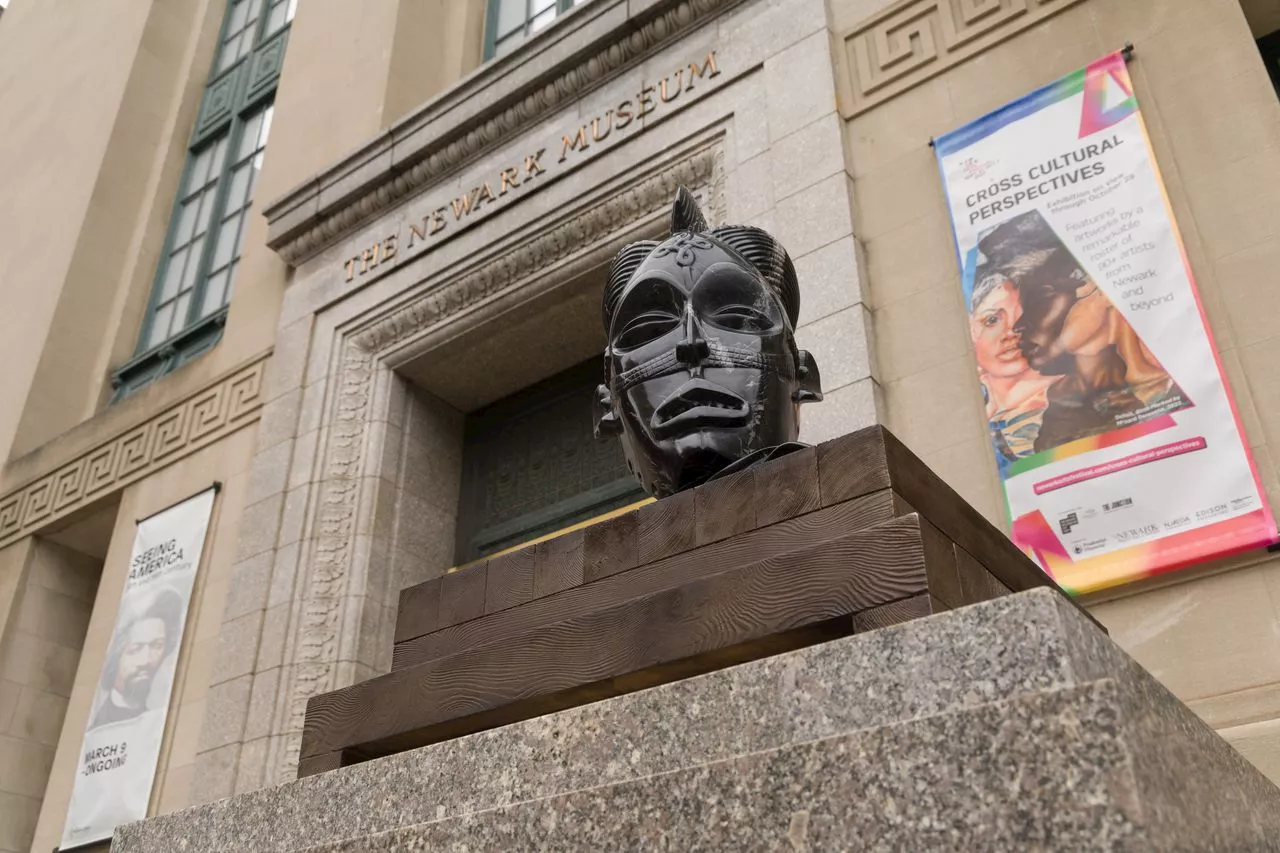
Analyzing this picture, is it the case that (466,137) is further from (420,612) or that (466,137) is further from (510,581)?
(510,581)

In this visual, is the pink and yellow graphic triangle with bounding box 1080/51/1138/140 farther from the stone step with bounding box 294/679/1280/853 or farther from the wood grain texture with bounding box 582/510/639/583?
the stone step with bounding box 294/679/1280/853

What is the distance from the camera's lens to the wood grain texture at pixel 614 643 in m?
2.73

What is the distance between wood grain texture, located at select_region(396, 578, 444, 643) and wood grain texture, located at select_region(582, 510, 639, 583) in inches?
24.6

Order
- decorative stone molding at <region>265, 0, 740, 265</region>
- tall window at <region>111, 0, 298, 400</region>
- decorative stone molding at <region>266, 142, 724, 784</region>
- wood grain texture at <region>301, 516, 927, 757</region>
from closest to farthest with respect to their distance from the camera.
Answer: wood grain texture at <region>301, 516, 927, 757</region> < decorative stone molding at <region>266, 142, 724, 784</region> < decorative stone molding at <region>265, 0, 740, 265</region> < tall window at <region>111, 0, 298, 400</region>

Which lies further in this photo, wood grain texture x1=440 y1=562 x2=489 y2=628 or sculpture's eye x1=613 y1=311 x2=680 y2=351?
sculpture's eye x1=613 y1=311 x2=680 y2=351

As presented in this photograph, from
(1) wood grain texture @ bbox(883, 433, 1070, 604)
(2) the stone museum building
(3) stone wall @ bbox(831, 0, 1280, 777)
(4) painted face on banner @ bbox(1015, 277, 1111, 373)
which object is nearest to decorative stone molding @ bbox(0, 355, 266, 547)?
(2) the stone museum building

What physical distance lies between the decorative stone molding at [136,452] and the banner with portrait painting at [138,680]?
2.89 ft

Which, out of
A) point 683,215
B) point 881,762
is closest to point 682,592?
point 881,762

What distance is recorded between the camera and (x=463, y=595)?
378cm

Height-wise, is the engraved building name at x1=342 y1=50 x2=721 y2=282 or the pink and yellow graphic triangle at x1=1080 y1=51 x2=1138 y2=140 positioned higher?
the engraved building name at x1=342 y1=50 x2=721 y2=282

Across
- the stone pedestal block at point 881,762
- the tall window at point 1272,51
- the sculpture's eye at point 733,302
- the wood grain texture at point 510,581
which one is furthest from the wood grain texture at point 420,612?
the tall window at point 1272,51

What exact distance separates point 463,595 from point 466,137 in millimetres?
8492

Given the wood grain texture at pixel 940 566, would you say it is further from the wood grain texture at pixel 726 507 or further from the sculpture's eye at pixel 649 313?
the sculpture's eye at pixel 649 313

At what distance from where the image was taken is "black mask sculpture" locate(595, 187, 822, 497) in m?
3.68
